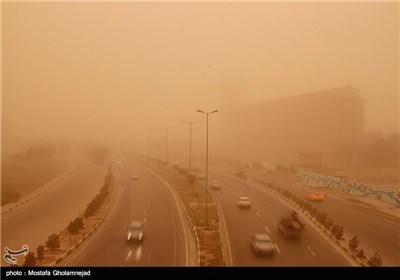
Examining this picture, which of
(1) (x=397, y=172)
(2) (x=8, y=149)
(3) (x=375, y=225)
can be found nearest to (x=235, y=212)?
(3) (x=375, y=225)

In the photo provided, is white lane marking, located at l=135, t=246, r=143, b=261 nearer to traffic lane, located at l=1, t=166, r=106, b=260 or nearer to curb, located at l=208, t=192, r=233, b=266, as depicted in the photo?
curb, located at l=208, t=192, r=233, b=266

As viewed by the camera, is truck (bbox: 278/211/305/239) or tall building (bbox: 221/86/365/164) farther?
tall building (bbox: 221/86/365/164)

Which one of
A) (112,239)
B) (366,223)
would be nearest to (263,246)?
(112,239)

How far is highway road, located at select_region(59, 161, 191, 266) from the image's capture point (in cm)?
2591

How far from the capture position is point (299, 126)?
138 metres

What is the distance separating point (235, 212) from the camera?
143 feet

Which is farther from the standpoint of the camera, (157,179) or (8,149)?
(8,149)

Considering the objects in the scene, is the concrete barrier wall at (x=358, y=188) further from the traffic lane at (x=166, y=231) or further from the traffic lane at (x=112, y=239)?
the traffic lane at (x=112, y=239)

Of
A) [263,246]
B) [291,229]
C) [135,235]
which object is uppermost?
[291,229]

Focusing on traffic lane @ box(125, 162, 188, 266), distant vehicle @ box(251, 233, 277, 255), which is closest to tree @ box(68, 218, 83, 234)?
traffic lane @ box(125, 162, 188, 266)

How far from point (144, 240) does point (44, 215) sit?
16.4 m

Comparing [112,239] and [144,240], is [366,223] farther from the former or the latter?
[112,239]
